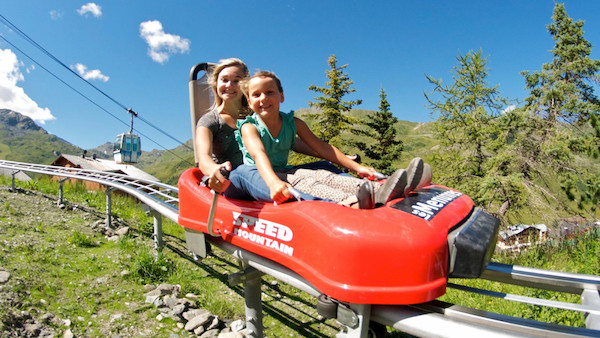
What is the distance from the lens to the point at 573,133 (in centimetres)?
1252

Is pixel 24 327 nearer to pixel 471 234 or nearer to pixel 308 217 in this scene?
pixel 308 217

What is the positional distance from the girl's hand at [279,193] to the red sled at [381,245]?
28 mm

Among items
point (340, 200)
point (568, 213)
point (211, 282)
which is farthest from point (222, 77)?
point (568, 213)

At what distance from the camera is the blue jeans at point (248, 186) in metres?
1.64

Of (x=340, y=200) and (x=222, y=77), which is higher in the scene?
(x=222, y=77)

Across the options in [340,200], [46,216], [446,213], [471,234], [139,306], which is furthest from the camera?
[46,216]

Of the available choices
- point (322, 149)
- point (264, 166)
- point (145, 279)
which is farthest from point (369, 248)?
point (145, 279)

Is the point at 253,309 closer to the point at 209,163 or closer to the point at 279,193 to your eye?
the point at 209,163

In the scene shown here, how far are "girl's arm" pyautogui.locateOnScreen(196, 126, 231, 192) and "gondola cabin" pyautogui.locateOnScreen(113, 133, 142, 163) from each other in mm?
14944

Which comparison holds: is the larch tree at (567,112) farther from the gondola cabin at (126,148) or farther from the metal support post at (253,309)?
the gondola cabin at (126,148)

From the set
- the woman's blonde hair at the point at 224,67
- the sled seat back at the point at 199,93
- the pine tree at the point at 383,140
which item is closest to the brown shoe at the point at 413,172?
the woman's blonde hair at the point at 224,67

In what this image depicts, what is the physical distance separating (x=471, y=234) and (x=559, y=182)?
14.3m

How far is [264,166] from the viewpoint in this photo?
1.59 m

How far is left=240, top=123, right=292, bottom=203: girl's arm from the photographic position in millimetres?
1455
